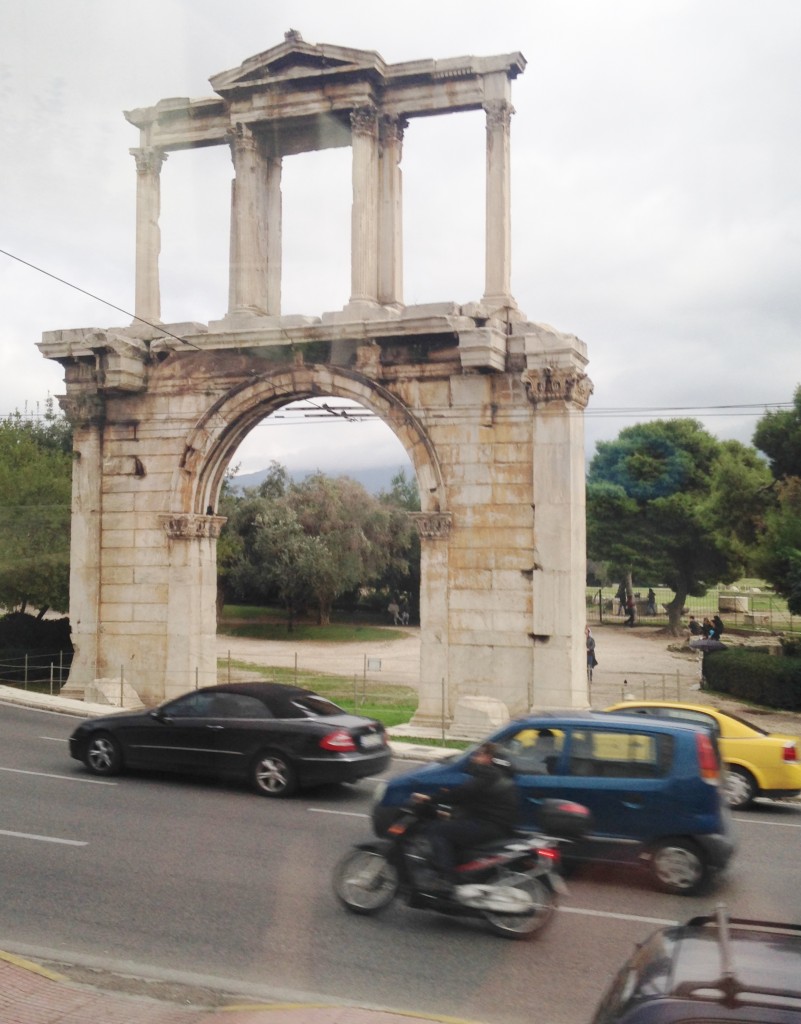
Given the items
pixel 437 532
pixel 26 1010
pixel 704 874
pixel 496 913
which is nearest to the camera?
pixel 26 1010

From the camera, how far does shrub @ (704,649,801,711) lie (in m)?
25.0

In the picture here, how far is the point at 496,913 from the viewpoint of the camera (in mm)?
7809

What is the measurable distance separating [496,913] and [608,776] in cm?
221

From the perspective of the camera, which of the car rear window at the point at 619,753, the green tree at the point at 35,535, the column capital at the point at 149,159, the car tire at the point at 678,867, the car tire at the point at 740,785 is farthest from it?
the green tree at the point at 35,535

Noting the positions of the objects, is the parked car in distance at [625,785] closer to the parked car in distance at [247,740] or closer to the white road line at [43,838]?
the white road line at [43,838]

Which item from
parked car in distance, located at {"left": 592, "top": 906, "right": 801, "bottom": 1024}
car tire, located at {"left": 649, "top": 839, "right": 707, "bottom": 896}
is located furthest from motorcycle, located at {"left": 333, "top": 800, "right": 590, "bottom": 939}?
parked car in distance, located at {"left": 592, "top": 906, "right": 801, "bottom": 1024}

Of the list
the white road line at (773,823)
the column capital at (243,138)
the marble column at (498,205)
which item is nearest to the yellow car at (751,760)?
the white road line at (773,823)

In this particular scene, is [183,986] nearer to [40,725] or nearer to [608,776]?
[608,776]

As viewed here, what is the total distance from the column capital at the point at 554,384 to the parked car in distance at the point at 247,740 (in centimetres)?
793

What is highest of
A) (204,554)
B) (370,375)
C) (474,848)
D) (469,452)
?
(370,375)

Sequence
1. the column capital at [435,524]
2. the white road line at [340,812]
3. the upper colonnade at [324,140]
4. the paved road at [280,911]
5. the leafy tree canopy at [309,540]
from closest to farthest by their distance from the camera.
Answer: the paved road at [280,911]
the white road line at [340,812]
the column capital at [435,524]
the upper colonnade at [324,140]
the leafy tree canopy at [309,540]

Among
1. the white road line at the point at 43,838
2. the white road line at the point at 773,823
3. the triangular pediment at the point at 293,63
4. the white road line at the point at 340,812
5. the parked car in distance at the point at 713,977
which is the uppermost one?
the triangular pediment at the point at 293,63

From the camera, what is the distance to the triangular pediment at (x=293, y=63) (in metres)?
20.3

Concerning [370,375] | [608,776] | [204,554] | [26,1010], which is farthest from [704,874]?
[204,554]
